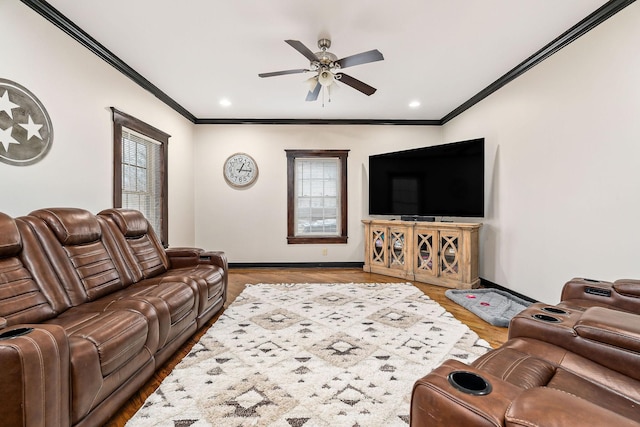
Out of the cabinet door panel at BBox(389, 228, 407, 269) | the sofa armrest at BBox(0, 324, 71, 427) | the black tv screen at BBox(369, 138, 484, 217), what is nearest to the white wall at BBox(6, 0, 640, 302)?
the black tv screen at BBox(369, 138, 484, 217)

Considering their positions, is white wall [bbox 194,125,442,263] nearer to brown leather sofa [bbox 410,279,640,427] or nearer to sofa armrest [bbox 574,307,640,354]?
brown leather sofa [bbox 410,279,640,427]

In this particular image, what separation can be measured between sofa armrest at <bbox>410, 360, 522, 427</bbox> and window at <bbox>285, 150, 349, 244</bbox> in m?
4.71

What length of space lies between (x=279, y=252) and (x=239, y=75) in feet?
10.0

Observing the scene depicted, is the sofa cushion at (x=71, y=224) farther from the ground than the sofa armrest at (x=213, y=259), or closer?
farther from the ground

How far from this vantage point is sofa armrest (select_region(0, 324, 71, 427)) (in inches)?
41.5

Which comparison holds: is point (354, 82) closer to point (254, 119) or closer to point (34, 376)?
point (254, 119)

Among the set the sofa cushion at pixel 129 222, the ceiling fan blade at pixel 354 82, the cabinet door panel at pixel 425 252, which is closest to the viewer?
the sofa cushion at pixel 129 222

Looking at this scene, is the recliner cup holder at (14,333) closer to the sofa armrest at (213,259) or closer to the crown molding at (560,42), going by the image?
the sofa armrest at (213,259)

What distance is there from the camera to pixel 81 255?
7.25ft

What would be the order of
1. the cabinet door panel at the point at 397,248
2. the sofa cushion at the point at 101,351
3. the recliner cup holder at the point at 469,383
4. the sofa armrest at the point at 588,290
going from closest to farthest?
the recliner cup holder at the point at 469,383 < the sofa cushion at the point at 101,351 < the sofa armrest at the point at 588,290 < the cabinet door panel at the point at 397,248

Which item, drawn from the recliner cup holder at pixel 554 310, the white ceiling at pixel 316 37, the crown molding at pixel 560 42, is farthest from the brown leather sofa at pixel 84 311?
the crown molding at pixel 560 42

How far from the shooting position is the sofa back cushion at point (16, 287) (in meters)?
1.62

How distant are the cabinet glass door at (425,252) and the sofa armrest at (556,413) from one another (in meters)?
3.80

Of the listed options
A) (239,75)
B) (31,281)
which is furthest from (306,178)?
(31,281)
